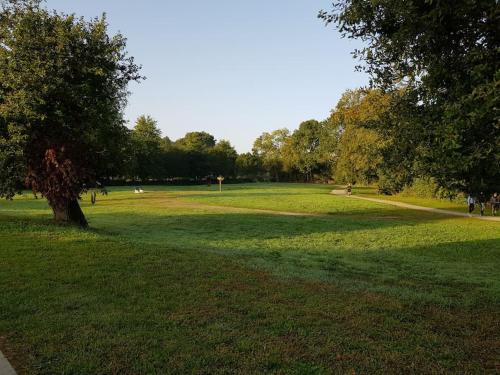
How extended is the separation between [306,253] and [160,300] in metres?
7.17

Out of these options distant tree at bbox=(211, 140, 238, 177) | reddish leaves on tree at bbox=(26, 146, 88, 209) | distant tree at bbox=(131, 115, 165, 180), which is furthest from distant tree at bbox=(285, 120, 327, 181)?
reddish leaves on tree at bbox=(26, 146, 88, 209)

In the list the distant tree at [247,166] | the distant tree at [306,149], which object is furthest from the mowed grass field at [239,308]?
the distant tree at [247,166]

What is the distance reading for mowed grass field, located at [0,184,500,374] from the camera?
4582 mm

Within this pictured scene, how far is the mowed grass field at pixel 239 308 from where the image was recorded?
15.0 feet

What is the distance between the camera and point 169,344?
4.91 meters

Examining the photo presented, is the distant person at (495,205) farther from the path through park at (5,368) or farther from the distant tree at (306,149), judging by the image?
the distant tree at (306,149)

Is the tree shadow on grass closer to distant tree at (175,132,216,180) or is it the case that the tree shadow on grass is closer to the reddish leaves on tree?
the reddish leaves on tree

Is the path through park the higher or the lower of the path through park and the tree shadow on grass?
the higher

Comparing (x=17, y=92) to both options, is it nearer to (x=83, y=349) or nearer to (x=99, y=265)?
(x=99, y=265)

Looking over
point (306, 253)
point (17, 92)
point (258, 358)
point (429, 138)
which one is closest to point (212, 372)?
point (258, 358)

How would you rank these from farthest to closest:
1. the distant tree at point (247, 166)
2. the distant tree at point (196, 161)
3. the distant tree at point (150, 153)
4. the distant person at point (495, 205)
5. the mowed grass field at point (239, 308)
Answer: the distant tree at point (247, 166), the distant tree at point (196, 161), the distant tree at point (150, 153), the distant person at point (495, 205), the mowed grass field at point (239, 308)

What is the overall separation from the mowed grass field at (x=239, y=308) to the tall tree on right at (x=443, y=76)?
6.93ft

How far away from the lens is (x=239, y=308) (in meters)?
6.45

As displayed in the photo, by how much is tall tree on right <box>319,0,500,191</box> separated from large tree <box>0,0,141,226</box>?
11.3 meters
